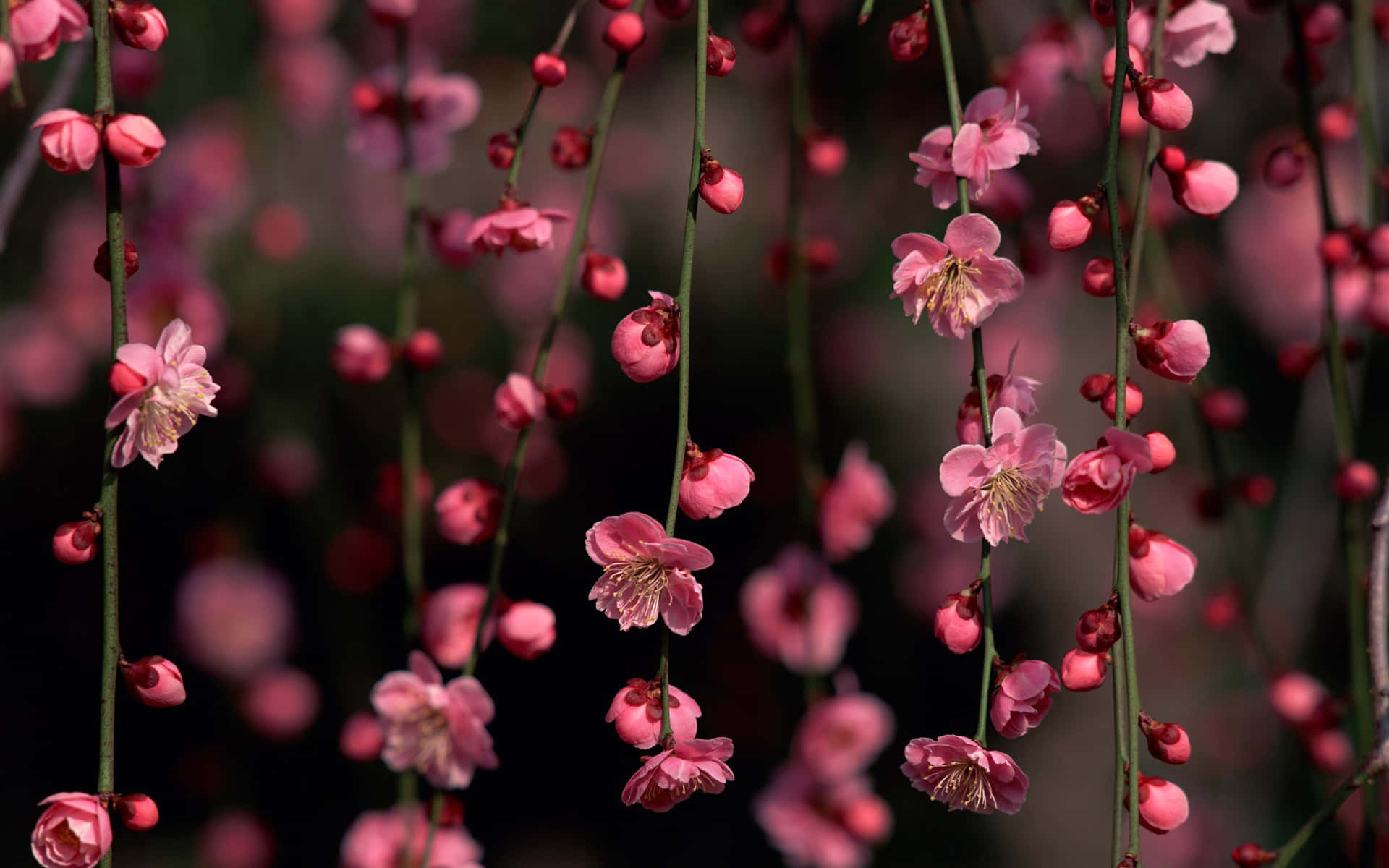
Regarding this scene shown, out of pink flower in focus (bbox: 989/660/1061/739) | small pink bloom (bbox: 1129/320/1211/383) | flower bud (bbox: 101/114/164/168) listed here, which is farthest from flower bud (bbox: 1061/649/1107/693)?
flower bud (bbox: 101/114/164/168)

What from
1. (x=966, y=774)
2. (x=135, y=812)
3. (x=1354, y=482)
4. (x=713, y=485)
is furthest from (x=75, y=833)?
(x=1354, y=482)

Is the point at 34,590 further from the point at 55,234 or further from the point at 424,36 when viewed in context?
the point at 424,36

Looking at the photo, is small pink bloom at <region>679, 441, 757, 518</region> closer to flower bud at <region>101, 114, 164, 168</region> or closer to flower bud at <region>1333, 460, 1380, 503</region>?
flower bud at <region>101, 114, 164, 168</region>

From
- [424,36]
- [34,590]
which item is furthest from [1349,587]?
[34,590]

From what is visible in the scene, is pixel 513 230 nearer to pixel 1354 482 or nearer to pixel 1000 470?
pixel 1000 470

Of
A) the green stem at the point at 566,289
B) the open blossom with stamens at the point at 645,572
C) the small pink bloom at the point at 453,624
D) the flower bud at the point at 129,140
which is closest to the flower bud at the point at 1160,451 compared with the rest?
the open blossom with stamens at the point at 645,572

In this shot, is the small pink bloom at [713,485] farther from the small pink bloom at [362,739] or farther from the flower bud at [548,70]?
the small pink bloom at [362,739]
